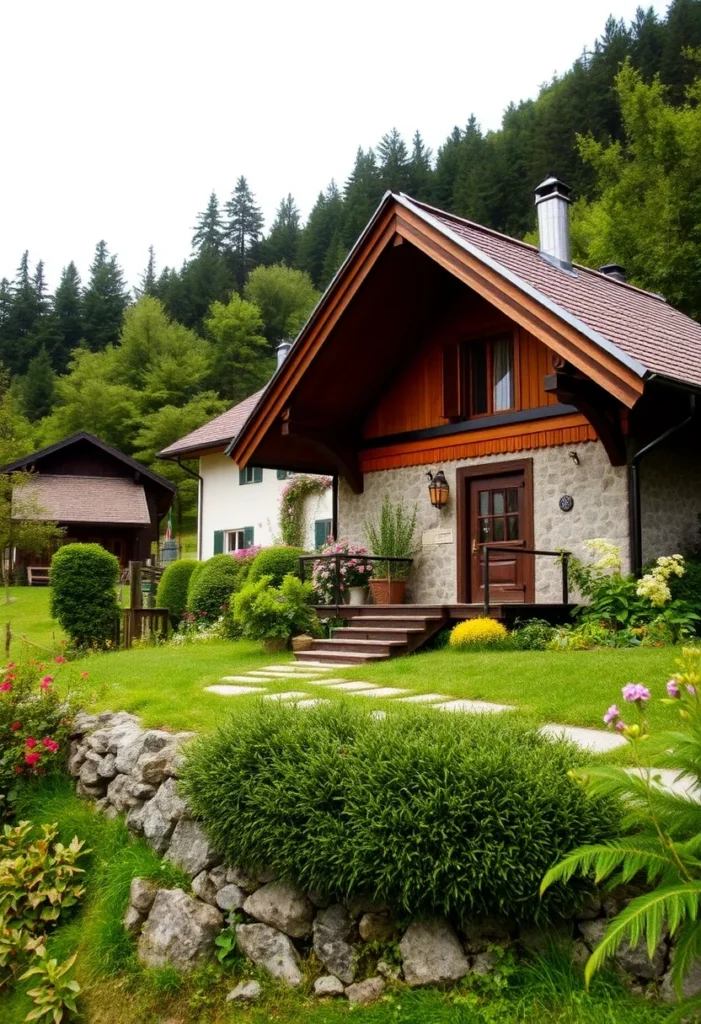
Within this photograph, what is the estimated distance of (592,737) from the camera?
5762 millimetres

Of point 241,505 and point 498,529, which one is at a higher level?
point 241,505

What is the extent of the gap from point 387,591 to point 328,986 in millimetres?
8757

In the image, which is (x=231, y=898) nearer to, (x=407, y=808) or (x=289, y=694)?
(x=407, y=808)

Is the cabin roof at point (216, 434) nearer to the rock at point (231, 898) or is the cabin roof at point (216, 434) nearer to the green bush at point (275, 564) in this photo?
the green bush at point (275, 564)

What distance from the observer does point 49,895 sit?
214 inches

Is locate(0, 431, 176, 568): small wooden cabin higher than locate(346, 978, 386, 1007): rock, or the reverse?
locate(0, 431, 176, 568): small wooden cabin

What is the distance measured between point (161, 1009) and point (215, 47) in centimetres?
678

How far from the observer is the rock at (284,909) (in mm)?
4473

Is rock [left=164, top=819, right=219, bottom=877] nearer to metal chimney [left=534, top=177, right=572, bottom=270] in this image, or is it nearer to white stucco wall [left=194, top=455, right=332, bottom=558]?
metal chimney [left=534, top=177, right=572, bottom=270]

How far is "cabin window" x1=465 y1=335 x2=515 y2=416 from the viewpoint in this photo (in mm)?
12617

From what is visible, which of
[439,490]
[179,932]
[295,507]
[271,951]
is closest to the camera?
[271,951]

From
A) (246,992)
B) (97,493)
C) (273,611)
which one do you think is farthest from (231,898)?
(97,493)

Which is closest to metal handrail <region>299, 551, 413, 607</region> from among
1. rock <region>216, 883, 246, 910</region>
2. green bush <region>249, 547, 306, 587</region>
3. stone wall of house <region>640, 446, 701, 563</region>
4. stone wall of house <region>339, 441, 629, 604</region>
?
stone wall of house <region>339, 441, 629, 604</region>

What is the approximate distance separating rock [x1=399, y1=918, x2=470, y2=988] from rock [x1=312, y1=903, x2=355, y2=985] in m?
0.30
